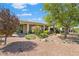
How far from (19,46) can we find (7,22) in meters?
0.82

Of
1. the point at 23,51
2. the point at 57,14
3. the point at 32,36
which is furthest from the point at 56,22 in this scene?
the point at 23,51

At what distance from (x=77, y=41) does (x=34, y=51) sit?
4.51 ft

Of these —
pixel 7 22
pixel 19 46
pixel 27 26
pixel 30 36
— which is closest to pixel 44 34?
pixel 30 36

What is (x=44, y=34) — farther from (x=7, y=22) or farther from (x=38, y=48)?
(x=7, y=22)

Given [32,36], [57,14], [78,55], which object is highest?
[57,14]

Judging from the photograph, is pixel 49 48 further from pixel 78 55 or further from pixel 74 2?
pixel 74 2

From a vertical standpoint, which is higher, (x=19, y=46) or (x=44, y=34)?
(x=44, y=34)

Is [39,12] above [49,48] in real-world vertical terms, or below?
above

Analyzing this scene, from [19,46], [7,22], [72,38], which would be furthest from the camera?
[72,38]

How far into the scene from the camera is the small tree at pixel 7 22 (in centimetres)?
789

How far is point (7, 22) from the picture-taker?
26.2ft

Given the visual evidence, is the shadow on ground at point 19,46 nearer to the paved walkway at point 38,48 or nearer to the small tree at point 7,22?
the paved walkway at point 38,48

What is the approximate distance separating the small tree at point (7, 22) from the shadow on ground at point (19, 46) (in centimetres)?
36

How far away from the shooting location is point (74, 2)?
7867 millimetres
